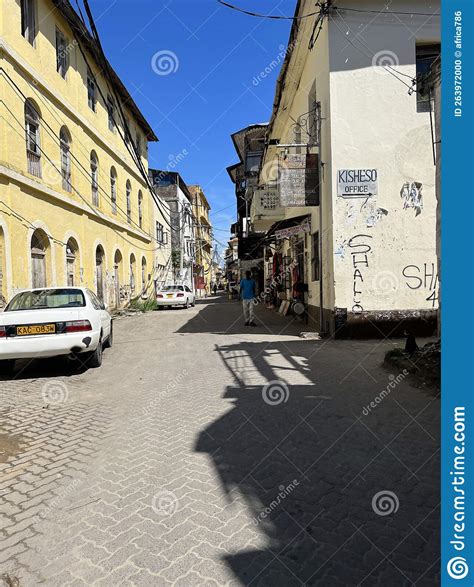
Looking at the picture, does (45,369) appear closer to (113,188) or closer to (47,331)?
(47,331)

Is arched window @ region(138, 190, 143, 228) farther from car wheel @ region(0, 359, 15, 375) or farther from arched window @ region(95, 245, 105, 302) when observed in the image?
car wheel @ region(0, 359, 15, 375)

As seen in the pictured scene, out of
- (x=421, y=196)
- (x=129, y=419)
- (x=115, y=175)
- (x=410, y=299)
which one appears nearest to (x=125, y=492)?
(x=129, y=419)

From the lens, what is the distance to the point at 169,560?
A: 235 cm

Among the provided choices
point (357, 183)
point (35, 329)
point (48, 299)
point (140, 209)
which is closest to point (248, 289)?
point (357, 183)

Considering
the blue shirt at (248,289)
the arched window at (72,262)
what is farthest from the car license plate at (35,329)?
the arched window at (72,262)

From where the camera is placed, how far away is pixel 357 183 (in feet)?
32.9

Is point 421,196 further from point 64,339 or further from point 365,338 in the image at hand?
point 64,339

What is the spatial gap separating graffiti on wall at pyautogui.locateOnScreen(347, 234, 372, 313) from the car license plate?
6.72 metres

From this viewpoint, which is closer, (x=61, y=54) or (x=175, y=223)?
(x=61, y=54)

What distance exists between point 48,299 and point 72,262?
27.2 ft

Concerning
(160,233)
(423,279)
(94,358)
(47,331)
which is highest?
(160,233)

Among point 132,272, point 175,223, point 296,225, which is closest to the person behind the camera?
point 296,225

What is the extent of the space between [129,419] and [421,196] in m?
8.65

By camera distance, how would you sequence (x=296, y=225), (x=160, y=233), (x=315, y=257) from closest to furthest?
(x=315, y=257), (x=296, y=225), (x=160, y=233)
